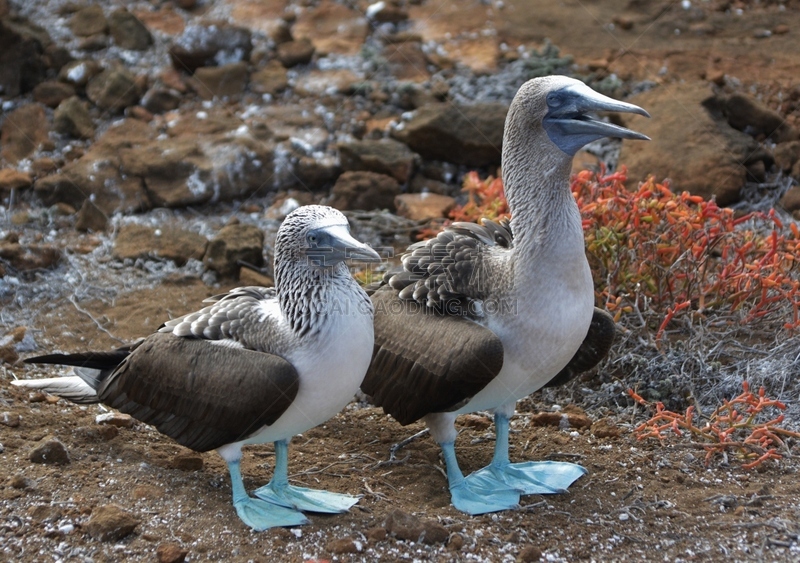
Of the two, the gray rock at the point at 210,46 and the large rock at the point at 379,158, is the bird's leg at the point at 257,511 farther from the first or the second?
the gray rock at the point at 210,46

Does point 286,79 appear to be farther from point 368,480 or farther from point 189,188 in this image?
point 368,480

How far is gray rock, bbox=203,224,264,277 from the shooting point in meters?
7.15

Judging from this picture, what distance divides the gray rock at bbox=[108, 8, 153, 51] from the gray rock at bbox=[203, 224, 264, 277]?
3.76 m

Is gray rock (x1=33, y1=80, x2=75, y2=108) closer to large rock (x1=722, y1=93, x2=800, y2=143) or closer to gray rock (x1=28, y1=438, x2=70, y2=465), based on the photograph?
gray rock (x1=28, y1=438, x2=70, y2=465)

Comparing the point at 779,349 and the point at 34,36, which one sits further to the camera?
the point at 34,36

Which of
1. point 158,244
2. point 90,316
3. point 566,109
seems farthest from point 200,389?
point 158,244

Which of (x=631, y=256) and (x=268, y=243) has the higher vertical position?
(x=631, y=256)

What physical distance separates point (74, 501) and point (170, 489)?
0.42 metres

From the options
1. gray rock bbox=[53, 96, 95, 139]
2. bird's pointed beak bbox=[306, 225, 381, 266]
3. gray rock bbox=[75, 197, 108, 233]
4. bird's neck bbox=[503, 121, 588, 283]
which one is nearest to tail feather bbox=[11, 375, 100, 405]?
bird's pointed beak bbox=[306, 225, 381, 266]

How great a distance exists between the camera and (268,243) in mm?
7742

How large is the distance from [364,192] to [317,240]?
4.05m

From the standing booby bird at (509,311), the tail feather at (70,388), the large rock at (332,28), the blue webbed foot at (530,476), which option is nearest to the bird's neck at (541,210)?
the standing booby bird at (509,311)

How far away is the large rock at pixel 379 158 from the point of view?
845 cm

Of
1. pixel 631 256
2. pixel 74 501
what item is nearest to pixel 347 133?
pixel 631 256
